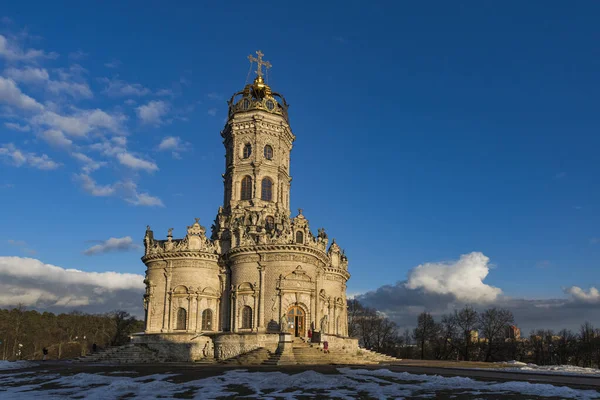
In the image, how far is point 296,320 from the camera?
4112 cm

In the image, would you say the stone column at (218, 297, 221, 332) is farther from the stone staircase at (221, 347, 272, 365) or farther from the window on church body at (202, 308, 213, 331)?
the stone staircase at (221, 347, 272, 365)

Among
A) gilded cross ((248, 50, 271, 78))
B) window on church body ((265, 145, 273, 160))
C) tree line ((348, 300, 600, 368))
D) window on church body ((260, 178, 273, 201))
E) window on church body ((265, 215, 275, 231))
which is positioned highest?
gilded cross ((248, 50, 271, 78))

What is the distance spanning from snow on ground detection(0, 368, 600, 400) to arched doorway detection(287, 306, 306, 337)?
60.0 feet

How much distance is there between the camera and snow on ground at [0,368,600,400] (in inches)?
651

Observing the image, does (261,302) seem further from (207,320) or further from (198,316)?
(198,316)

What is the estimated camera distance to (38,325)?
83.8m

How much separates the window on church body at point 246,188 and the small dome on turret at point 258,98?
7.13 meters

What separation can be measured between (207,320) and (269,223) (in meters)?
10.4

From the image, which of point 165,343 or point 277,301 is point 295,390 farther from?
point 165,343

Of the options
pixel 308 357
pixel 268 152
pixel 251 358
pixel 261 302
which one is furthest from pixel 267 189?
pixel 308 357

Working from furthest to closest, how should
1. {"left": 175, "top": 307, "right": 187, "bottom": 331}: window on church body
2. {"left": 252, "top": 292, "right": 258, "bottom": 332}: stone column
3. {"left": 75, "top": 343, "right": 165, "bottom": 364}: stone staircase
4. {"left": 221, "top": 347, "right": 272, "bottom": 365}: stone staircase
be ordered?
{"left": 175, "top": 307, "right": 187, "bottom": 331}: window on church body < {"left": 252, "top": 292, "right": 258, "bottom": 332}: stone column < {"left": 75, "top": 343, "right": 165, "bottom": 364}: stone staircase < {"left": 221, "top": 347, "right": 272, "bottom": 365}: stone staircase

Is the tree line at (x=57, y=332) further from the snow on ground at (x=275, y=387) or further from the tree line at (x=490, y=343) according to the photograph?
the snow on ground at (x=275, y=387)

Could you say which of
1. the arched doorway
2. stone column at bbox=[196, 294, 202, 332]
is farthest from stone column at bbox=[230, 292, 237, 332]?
the arched doorway

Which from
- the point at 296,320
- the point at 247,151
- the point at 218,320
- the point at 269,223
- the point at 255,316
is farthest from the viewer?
the point at 247,151
